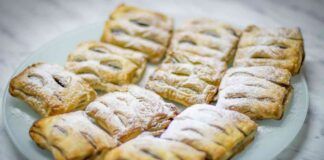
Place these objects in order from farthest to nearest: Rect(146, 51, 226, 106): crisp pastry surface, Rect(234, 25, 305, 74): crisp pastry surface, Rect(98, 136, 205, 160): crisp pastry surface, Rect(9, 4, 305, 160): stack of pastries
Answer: Rect(234, 25, 305, 74): crisp pastry surface → Rect(146, 51, 226, 106): crisp pastry surface → Rect(9, 4, 305, 160): stack of pastries → Rect(98, 136, 205, 160): crisp pastry surface

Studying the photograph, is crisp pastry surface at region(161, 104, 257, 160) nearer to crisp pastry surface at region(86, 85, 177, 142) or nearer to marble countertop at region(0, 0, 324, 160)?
crisp pastry surface at region(86, 85, 177, 142)

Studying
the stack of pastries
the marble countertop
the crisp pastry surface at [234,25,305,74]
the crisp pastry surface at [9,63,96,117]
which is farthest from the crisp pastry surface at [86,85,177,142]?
the marble countertop

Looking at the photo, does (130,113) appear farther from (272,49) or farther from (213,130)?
(272,49)

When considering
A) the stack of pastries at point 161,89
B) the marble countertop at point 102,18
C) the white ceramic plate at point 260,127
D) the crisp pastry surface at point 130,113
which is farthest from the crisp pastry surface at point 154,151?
the marble countertop at point 102,18

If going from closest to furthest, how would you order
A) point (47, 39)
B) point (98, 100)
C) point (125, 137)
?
point (125, 137)
point (98, 100)
point (47, 39)

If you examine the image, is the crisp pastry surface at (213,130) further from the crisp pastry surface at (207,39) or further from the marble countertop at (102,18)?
the marble countertop at (102,18)

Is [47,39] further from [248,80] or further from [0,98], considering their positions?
[248,80]

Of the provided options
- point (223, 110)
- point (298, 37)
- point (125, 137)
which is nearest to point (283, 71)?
point (298, 37)

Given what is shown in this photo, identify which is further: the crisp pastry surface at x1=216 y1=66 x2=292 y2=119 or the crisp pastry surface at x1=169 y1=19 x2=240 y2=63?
the crisp pastry surface at x1=169 y1=19 x2=240 y2=63

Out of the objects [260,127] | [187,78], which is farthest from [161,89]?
[260,127]
